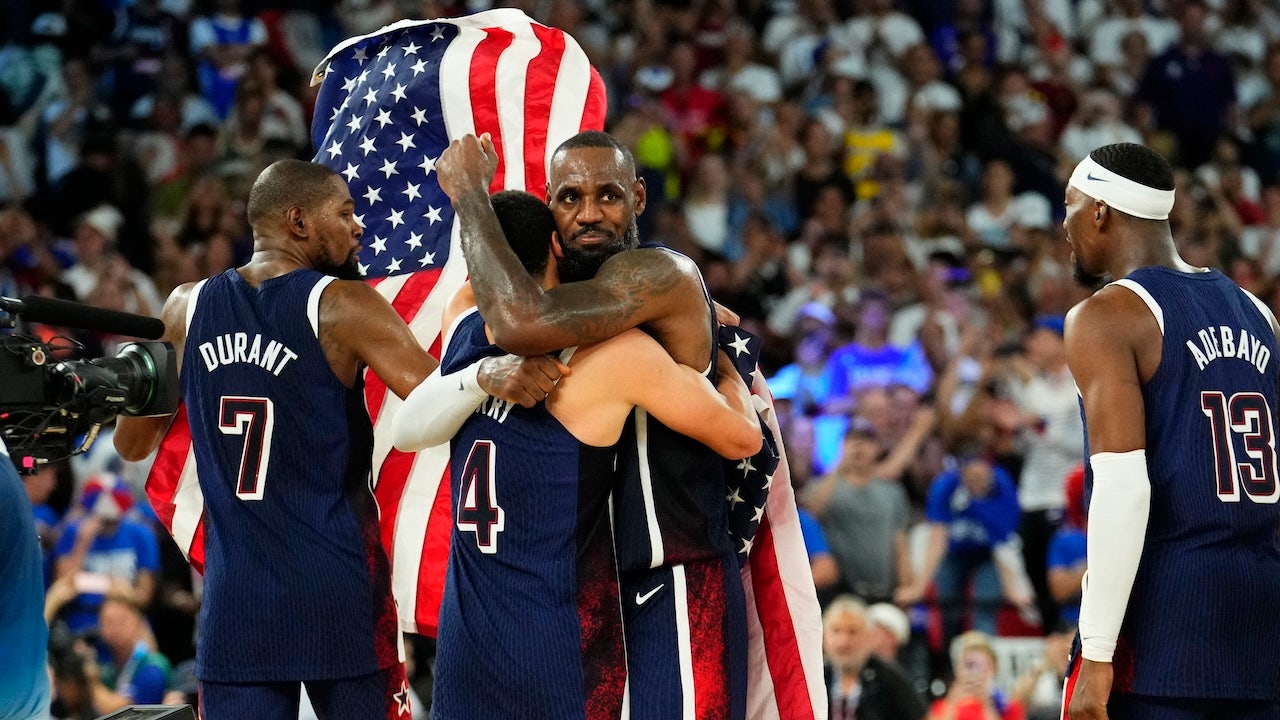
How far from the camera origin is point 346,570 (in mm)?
4781

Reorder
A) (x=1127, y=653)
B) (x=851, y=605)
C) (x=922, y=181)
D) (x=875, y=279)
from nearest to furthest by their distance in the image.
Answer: (x=1127, y=653)
(x=851, y=605)
(x=875, y=279)
(x=922, y=181)

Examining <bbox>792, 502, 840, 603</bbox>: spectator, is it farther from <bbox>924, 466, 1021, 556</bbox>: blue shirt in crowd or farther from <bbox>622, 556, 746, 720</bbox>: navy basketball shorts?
<bbox>622, 556, 746, 720</bbox>: navy basketball shorts

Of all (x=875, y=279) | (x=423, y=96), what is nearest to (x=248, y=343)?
(x=423, y=96)

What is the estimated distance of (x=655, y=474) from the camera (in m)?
4.14

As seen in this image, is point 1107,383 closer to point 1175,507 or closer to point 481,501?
point 1175,507

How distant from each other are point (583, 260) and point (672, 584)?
87cm

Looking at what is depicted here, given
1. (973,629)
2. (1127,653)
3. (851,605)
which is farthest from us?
(973,629)

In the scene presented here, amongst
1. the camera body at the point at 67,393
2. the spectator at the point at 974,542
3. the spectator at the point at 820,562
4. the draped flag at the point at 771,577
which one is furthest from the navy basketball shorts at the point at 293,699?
the spectator at the point at 974,542

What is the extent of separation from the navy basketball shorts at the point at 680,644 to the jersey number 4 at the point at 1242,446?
1323 millimetres

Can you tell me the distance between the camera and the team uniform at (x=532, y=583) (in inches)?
159

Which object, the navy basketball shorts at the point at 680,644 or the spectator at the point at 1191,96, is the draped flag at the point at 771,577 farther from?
the spectator at the point at 1191,96

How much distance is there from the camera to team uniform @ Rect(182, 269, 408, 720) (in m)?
4.72

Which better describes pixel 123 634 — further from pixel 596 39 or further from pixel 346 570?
pixel 596 39

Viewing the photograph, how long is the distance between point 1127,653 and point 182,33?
1122 centimetres
